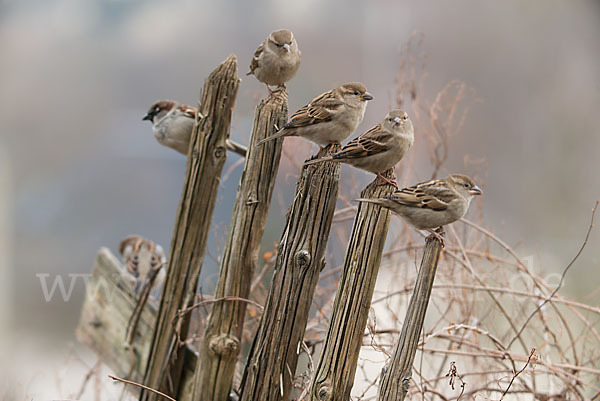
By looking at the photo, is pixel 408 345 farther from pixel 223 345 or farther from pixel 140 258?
pixel 140 258

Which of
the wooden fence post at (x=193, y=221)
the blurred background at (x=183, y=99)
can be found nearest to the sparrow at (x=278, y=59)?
the wooden fence post at (x=193, y=221)

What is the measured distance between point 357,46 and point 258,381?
12.4 feet

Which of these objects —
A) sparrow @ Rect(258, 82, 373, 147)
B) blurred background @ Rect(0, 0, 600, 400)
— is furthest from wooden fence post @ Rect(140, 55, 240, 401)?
blurred background @ Rect(0, 0, 600, 400)

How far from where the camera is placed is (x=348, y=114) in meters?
2.10

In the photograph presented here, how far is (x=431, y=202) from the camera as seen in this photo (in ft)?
5.85

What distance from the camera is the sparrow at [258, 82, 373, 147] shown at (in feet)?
6.88

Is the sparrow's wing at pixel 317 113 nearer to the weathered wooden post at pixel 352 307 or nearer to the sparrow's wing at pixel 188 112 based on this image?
the weathered wooden post at pixel 352 307

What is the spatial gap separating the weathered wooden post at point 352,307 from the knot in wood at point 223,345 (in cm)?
68

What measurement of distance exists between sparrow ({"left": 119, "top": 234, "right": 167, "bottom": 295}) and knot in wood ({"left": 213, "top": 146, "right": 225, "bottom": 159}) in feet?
2.52

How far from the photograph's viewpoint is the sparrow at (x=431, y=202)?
5.76 feet

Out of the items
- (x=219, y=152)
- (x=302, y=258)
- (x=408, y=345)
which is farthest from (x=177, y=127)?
(x=408, y=345)

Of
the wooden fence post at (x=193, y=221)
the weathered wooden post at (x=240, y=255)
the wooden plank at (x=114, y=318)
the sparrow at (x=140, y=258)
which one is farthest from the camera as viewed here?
the sparrow at (x=140, y=258)

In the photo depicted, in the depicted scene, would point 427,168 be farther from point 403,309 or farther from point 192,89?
point 192,89

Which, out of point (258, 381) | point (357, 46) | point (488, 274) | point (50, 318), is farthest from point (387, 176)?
point (50, 318)
